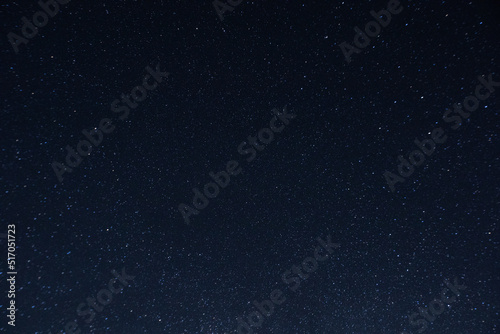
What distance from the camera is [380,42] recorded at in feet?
1.56

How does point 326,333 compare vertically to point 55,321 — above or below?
below

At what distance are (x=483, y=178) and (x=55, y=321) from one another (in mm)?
579

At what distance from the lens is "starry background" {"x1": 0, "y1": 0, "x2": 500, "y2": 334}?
0.46 metres

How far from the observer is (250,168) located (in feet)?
1.60

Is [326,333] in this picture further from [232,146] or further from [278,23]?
[278,23]

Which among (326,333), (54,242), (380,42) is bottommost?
(326,333)

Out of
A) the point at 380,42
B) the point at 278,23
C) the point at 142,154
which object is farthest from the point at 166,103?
the point at 380,42

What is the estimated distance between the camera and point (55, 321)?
18.6 inches

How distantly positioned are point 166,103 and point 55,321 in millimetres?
307

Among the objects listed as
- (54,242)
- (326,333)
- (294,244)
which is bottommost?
(326,333)

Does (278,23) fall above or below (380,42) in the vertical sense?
above

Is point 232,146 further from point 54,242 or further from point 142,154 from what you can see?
point 54,242

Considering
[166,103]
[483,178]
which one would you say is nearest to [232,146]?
[166,103]

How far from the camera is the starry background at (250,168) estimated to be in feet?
1.50
